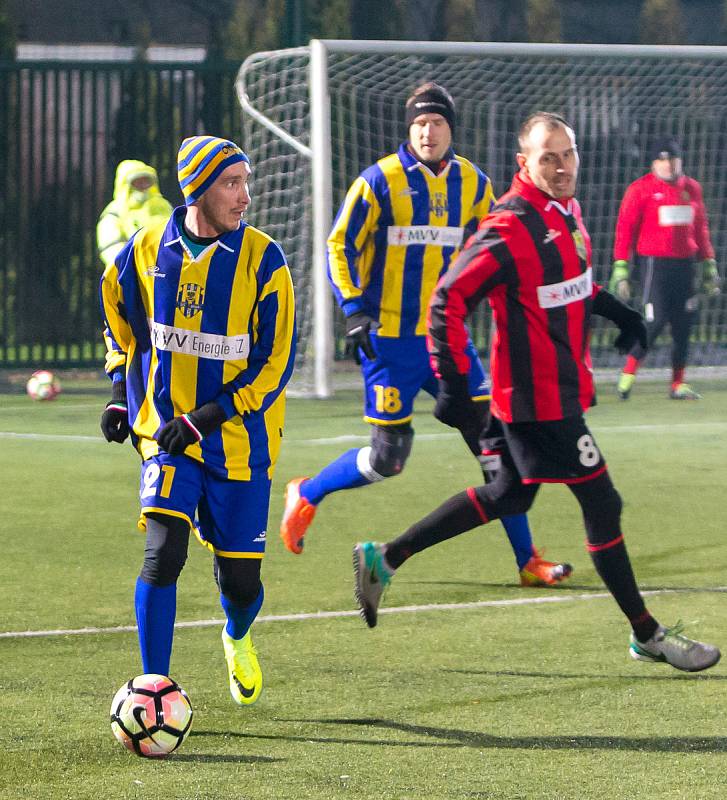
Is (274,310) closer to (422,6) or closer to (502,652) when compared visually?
(502,652)

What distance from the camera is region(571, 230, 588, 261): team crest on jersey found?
5320 mm

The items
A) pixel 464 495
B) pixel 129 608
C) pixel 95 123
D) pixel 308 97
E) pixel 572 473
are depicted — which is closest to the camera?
pixel 572 473

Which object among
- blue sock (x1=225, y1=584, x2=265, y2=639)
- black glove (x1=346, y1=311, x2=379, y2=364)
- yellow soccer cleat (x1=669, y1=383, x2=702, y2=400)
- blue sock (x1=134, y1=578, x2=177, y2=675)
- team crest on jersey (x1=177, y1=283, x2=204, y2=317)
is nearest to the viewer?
blue sock (x1=134, y1=578, x2=177, y2=675)

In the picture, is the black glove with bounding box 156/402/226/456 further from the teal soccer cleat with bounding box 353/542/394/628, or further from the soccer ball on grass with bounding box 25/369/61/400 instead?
the soccer ball on grass with bounding box 25/369/61/400

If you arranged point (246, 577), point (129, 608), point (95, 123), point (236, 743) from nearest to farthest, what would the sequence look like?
point (236, 743) → point (246, 577) → point (129, 608) → point (95, 123)

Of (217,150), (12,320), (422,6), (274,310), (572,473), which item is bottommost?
(12,320)

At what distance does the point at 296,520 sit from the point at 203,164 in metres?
2.89

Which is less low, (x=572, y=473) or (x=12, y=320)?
(x=572, y=473)

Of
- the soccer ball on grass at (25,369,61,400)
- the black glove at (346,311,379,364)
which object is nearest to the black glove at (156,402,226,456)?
the black glove at (346,311,379,364)

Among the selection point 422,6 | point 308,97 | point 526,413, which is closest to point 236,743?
point 526,413

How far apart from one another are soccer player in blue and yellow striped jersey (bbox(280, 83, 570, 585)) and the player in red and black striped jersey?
1.66 meters

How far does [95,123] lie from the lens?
15.8 metres

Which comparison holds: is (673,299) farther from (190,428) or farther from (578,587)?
(190,428)

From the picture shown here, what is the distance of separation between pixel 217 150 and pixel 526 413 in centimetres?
139
